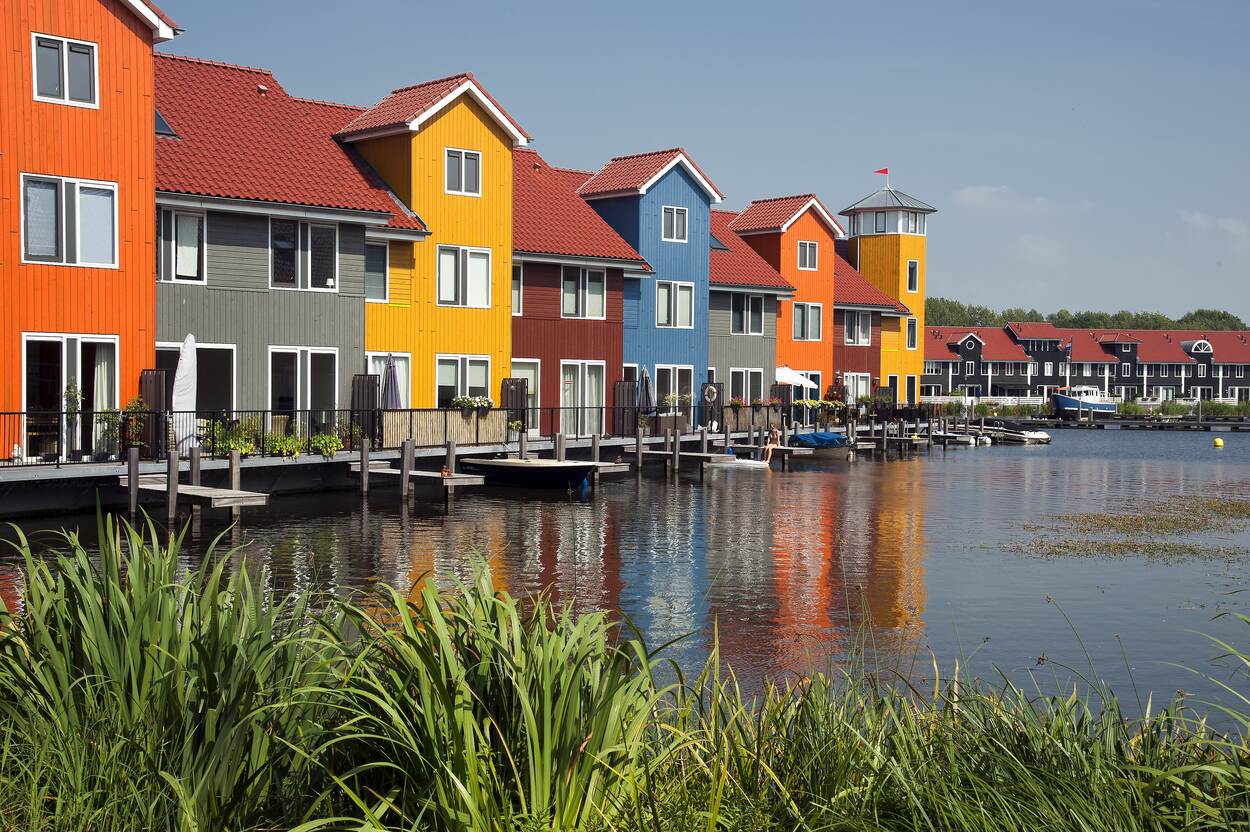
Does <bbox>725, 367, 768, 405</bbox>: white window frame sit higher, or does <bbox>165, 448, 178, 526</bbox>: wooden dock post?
<bbox>725, 367, 768, 405</bbox>: white window frame

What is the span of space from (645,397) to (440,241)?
11700 millimetres

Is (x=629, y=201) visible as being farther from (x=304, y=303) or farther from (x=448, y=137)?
(x=304, y=303)

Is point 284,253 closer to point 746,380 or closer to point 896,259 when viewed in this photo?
point 746,380

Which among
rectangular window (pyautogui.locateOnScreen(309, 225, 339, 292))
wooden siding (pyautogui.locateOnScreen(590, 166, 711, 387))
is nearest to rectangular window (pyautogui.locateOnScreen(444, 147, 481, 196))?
rectangular window (pyautogui.locateOnScreen(309, 225, 339, 292))

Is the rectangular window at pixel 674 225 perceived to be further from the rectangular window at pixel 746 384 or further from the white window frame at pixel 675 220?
the rectangular window at pixel 746 384

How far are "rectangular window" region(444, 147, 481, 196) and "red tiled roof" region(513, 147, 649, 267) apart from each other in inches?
141

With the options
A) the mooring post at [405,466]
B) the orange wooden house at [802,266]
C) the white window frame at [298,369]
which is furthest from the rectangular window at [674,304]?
the mooring post at [405,466]

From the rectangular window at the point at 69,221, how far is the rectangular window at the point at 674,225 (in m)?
27.2

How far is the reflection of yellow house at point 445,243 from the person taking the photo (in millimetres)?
40812

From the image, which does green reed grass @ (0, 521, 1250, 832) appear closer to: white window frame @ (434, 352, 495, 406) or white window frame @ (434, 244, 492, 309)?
white window frame @ (434, 352, 495, 406)

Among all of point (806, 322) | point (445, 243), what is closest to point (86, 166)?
point (445, 243)

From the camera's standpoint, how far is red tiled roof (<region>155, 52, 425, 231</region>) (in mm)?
34969

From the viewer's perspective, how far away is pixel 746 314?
60.1 metres

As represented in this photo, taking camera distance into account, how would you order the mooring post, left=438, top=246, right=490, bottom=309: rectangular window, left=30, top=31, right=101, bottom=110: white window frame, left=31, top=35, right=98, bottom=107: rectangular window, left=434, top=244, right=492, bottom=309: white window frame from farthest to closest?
left=438, top=246, right=490, bottom=309: rectangular window → left=434, top=244, right=492, bottom=309: white window frame → the mooring post → left=31, top=35, right=98, bottom=107: rectangular window → left=30, top=31, right=101, bottom=110: white window frame
